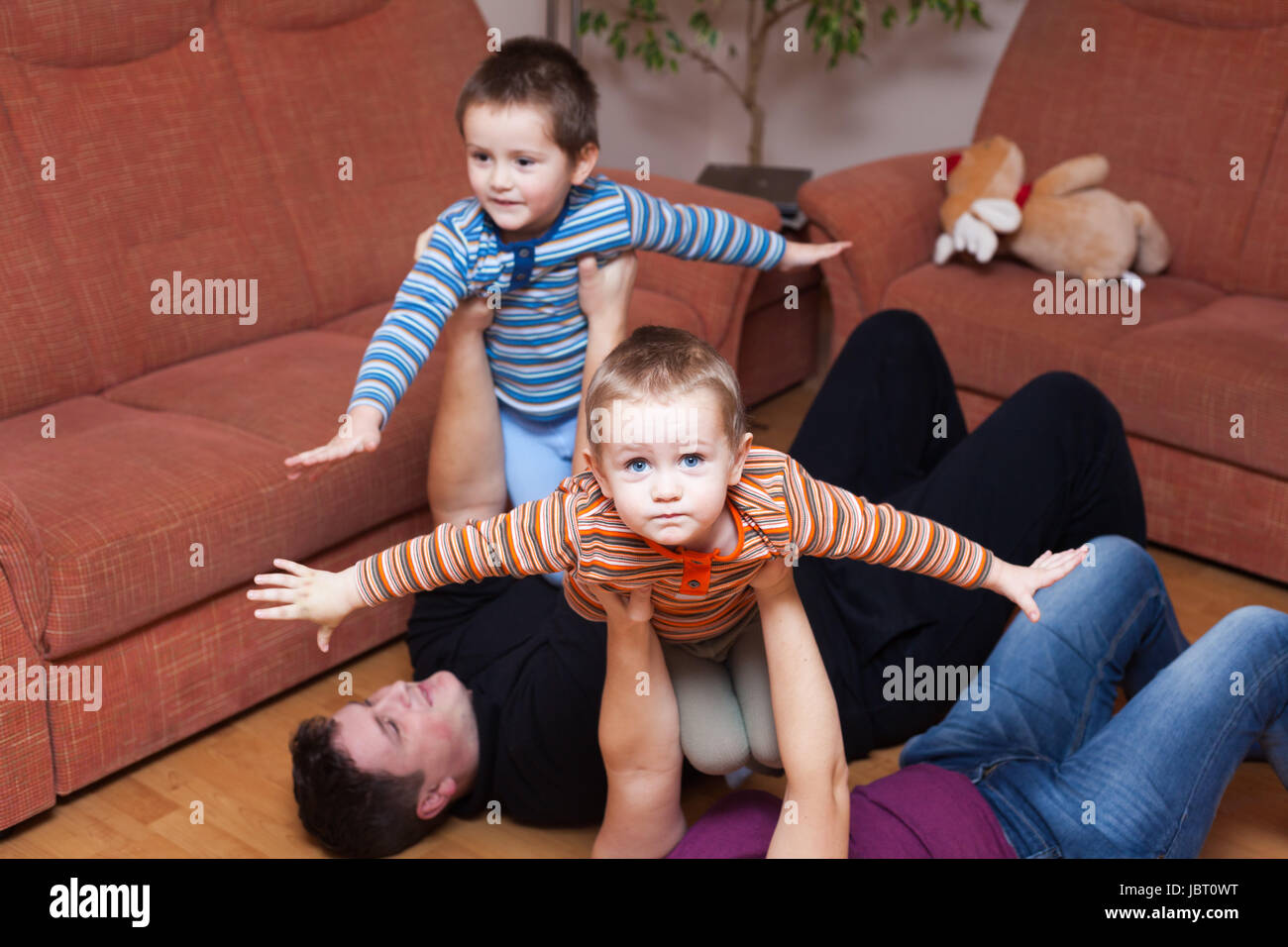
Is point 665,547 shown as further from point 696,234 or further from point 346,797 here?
point 696,234

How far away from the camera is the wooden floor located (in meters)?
1.77

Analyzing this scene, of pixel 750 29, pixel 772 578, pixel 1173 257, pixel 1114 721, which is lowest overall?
pixel 1114 721

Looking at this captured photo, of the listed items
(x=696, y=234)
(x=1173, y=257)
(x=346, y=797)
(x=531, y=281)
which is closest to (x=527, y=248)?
(x=531, y=281)

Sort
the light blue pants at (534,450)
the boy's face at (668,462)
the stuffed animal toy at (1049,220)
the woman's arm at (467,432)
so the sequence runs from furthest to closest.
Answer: the stuffed animal toy at (1049,220) → the light blue pants at (534,450) → the woman's arm at (467,432) → the boy's face at (668,462)

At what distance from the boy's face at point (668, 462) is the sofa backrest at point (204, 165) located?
1343mm

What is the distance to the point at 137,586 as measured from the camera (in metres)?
1.79

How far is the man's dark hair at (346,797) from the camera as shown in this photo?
5.29ft

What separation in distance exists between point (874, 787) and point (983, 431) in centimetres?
64

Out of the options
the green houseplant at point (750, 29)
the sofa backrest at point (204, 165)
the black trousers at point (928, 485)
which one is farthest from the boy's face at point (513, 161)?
the green houseplant at point (750, 29)

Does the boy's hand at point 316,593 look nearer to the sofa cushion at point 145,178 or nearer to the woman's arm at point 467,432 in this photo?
the woman's arm at point 467,432

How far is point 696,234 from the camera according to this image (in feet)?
6.67

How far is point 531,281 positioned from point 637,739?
711 mm
